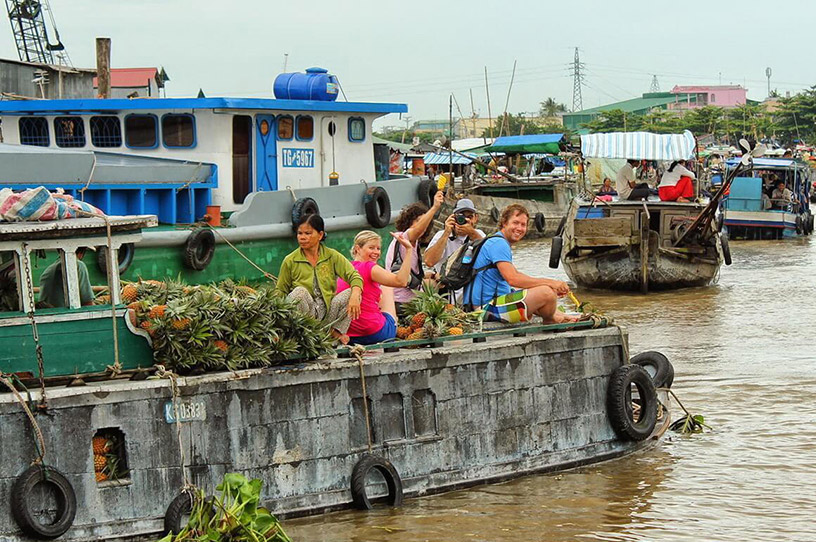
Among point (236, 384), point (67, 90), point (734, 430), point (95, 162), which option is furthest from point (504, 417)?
point (67, 90)

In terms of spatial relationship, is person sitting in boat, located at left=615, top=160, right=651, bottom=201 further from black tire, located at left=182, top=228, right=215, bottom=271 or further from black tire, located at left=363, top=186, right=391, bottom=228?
black tire, located at left=182, top=228, right=215, bottom=271

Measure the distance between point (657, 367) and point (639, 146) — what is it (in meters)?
12.7

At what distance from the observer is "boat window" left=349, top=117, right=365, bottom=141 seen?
58.0 feet

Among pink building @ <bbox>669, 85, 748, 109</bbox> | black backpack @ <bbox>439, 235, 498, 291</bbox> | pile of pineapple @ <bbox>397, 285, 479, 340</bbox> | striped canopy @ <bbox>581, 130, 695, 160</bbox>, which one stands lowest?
pile of pineapple @ <bbox>397, 285, 479, 340</bbox>

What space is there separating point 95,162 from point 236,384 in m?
6.41

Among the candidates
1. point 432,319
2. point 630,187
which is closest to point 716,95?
point 630,187

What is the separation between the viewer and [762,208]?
33344 mm

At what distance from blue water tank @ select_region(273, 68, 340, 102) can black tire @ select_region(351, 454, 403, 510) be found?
9.56m

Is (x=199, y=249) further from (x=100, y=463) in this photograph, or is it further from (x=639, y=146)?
(x=639, y=146)

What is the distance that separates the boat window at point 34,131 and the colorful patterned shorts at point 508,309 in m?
8.72

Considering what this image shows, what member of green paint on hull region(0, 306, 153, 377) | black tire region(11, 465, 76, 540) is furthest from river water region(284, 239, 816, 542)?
green paint on hull region(0, 306, 153, 377)

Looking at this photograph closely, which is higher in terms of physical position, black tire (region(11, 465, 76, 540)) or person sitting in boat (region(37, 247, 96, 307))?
person sitting in boat (region(37, 247, 96, 307))

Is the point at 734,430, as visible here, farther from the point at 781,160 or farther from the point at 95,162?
the point at 781,160

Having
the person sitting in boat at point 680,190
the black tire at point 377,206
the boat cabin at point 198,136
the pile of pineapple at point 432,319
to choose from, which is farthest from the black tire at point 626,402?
the person sitting in boat at point 680,190
